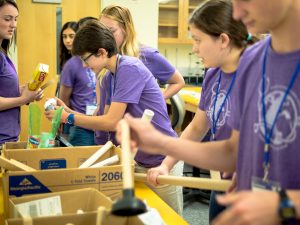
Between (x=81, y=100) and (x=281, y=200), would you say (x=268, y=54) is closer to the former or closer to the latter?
(x=281, y=200)

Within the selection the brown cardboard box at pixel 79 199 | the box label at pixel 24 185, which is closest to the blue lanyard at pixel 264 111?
the brown cardboard box at pixel 79 199

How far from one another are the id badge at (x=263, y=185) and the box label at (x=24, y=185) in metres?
0.83

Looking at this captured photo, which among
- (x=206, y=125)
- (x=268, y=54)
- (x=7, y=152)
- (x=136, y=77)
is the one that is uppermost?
(x=268, y=54)

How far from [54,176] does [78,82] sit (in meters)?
1.89

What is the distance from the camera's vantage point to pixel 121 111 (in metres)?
1.98

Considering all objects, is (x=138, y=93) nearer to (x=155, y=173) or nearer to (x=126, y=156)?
(x=155, y=173)

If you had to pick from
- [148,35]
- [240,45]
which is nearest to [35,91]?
[240,45]

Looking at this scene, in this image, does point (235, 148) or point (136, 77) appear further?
point (136, 77)

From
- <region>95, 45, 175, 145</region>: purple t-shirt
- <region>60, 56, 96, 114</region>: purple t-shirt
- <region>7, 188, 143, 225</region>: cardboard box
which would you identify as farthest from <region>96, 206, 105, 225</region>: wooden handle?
<region>60, 56, 96, 114</region>: purple t-shirt

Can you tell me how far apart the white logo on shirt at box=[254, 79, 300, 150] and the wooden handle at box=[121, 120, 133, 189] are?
32 cm

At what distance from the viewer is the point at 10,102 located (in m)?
2.29

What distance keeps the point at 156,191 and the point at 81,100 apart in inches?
63.3

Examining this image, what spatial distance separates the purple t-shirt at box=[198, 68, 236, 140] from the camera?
1537 millimetres

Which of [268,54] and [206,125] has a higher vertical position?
[268,54]
